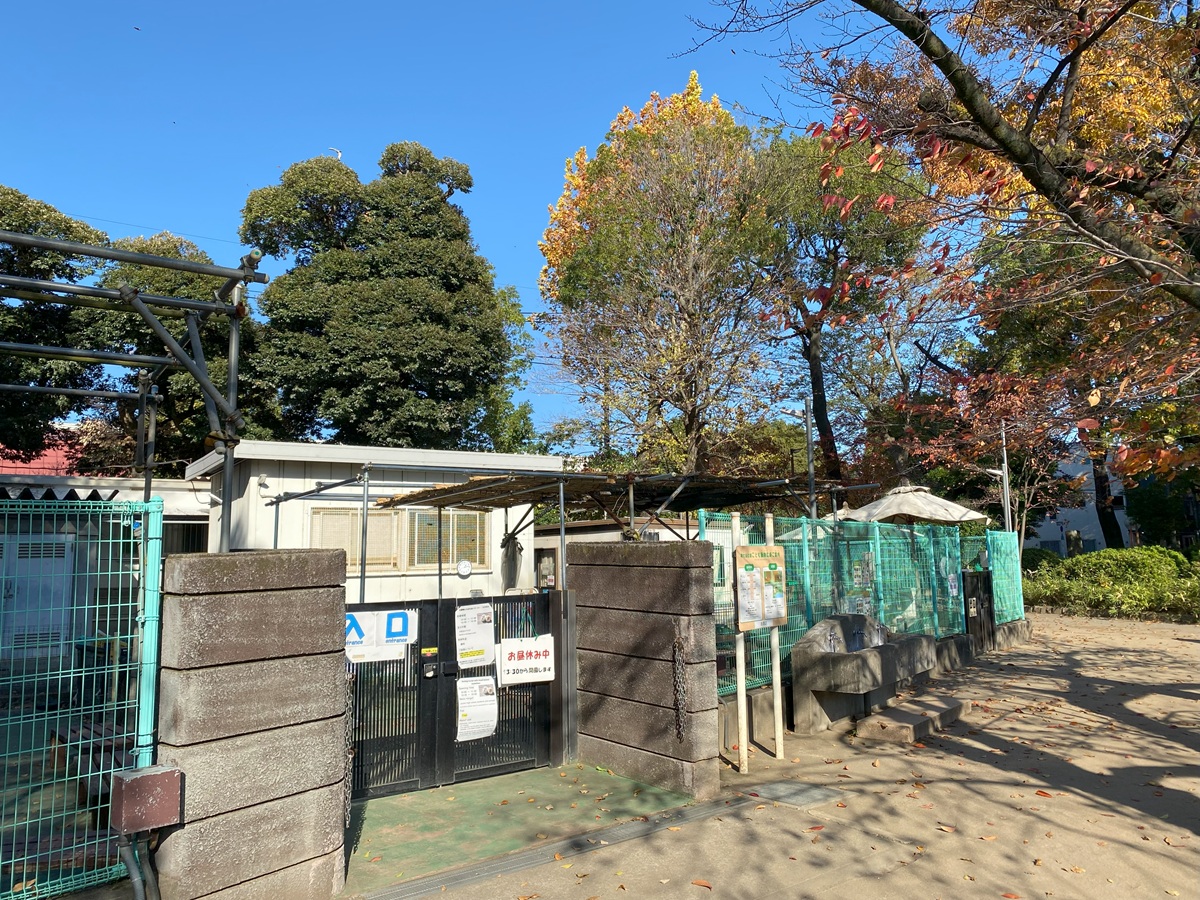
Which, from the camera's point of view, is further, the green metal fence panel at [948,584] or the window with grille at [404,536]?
the green metal fence panel at [948,584]

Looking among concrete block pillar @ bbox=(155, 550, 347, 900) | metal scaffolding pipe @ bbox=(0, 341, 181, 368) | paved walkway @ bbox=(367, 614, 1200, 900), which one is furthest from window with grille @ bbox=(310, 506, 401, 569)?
concrete block pillar @ bbox=(155, 550, 347, 900)

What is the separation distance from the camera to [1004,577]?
56.3 feet

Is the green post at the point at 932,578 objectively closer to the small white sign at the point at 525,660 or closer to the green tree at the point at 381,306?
the small white sign at the point at 525,660

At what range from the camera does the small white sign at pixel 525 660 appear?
7121 millimetres

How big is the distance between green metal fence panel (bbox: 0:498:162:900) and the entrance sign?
254 centimetres

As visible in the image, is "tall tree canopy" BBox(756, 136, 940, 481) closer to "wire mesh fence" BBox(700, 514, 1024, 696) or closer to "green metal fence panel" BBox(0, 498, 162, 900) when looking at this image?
"wire mesh fence" BBox(700, 514, 1024, 696)

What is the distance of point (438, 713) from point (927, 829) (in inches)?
153

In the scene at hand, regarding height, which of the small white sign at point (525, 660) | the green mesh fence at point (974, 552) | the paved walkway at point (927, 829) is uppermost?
the green mesh fence at point (974, 552)

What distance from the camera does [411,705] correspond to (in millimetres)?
6629

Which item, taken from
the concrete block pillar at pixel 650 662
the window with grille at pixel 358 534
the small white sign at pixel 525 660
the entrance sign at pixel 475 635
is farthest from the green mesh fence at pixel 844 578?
the window with grille at pixel 358 534

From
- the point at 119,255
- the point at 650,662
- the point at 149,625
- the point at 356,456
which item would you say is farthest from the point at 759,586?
the point at 356,456

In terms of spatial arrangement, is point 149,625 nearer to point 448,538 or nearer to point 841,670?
point 841,670

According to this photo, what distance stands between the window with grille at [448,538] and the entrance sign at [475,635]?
7552 millimetres

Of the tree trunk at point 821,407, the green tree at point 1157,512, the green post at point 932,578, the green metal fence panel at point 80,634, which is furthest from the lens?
the green tree at point 1157,512
